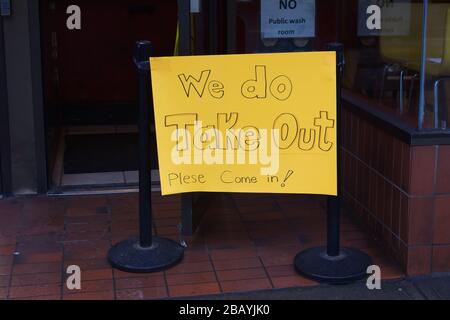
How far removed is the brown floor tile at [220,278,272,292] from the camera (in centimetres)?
385

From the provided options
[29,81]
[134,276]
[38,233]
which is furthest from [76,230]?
[29,81]

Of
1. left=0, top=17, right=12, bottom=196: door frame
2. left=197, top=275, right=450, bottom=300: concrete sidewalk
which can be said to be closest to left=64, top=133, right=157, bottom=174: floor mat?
left=0, top=17, right=12, bottom=196: door frame

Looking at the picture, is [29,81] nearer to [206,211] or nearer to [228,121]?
[206,211]

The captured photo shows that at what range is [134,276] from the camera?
399 cm

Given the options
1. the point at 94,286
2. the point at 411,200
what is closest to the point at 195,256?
the point at 94,286

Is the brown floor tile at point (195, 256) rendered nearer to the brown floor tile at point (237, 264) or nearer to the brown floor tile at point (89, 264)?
the brown floor tile at point (237, 264)

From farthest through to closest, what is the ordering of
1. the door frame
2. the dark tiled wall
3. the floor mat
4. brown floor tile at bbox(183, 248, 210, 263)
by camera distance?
1. the floor mat
2. the door frame
3. brown floor tile at bbox(183, 248, 210, 263)
4. the dark tiled wall

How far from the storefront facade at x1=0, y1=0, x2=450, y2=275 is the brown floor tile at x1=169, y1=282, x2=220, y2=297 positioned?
108 centimetres

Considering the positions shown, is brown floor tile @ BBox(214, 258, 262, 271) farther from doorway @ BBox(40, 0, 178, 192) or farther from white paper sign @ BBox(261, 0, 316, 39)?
doorway @ BBox(40, 0, 178, 192)

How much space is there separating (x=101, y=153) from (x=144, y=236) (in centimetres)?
247

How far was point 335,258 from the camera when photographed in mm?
4090

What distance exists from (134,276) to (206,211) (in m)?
1.13

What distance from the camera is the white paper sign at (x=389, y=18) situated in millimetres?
4793
